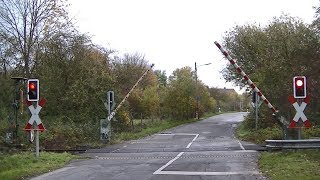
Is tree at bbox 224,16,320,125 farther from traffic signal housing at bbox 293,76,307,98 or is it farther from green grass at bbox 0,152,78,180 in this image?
green grass at bbox 0,152,78,180

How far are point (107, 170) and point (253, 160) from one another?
17.5ft

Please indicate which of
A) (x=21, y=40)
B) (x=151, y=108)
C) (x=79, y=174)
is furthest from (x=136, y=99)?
(x=79, y=174)

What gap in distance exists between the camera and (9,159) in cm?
1694

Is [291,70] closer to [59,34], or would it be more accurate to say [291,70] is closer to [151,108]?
[59,34]

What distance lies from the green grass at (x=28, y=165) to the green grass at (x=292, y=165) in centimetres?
730

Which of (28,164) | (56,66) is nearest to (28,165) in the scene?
(28,164)

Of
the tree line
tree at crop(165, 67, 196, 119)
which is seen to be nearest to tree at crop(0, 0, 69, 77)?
the tree line

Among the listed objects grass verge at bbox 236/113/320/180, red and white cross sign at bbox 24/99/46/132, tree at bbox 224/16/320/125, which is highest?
tree at bbox 224/16/320/125

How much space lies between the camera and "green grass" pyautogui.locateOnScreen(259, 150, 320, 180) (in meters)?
11.6

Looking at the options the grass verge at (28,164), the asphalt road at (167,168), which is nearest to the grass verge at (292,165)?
the asphalt road at (167,168)

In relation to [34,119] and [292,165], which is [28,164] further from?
[292,165]

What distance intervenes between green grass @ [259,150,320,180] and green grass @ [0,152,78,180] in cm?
730

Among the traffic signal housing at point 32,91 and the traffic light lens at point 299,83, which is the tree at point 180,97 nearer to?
the traffic signal housing at point 32,91

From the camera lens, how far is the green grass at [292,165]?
11.6 meters
